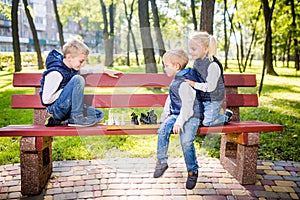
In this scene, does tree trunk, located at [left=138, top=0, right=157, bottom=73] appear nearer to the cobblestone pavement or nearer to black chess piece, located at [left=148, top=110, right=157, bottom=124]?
black chess piece, located at [left=148, top=110, right=157, bottom=124]

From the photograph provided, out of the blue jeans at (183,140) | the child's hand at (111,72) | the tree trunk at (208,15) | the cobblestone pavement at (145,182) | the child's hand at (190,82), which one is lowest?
the cobblestone pavement at (145,182)

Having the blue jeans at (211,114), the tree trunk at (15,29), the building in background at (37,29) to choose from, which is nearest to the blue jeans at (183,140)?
the blue jeans at (211,114)

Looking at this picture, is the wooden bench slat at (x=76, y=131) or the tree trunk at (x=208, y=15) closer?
the wooden bench slat at (x=76, y=131)

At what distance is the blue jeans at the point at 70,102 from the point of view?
2.92 m

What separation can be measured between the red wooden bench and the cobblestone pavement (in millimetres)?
132

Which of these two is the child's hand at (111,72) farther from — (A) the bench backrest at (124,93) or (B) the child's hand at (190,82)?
(B) the child's hand at (190,82)

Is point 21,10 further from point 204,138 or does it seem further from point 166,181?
point 166,181

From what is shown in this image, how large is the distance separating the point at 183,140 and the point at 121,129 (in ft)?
1.67

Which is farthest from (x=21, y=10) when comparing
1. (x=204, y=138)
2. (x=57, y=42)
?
(x=204, y=138)

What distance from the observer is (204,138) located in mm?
4719

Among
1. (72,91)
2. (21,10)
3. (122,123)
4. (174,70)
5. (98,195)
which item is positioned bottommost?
(98,195)

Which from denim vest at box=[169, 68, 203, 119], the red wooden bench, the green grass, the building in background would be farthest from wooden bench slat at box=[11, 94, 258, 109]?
the building in background

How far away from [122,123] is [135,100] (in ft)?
1.92

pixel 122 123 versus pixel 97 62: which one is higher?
pixel 97 62
